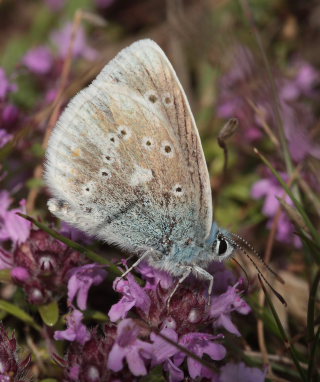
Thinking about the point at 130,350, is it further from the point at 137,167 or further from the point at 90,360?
the point at 137,167

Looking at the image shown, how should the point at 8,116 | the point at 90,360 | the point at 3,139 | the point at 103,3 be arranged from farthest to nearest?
1. the point at 103,3
2. the point at 8,116
3. the point at 3,139
4. the point at 90,360

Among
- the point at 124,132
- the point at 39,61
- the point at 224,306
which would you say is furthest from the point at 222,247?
the point at 39,61

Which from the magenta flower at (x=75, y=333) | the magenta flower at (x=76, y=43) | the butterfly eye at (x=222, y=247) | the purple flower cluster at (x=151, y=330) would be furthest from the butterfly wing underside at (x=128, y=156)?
the magenta flower at (x=76, y=43)

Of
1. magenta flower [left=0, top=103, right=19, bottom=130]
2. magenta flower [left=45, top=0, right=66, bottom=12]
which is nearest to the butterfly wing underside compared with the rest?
magenta flower [left=0, top=103, right=19, bottom=130]

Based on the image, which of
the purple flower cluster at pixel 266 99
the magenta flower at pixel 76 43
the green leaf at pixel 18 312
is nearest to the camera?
the green leaf at pixel 18 312

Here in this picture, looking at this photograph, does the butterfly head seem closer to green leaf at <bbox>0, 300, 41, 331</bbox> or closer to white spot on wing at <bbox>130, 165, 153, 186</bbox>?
white spot on wing at <bbox>130, 165, 153, 186</bbox>

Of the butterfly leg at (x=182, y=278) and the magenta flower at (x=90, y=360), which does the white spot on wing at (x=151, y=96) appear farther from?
the magenta flower at (x=90, y=360)
